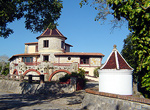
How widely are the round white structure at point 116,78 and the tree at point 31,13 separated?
6.71 m

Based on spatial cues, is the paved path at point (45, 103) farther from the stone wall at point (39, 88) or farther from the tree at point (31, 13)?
the tree at point (31, 13)

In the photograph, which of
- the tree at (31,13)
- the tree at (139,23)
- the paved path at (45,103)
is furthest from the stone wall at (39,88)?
the tree at (139,23)

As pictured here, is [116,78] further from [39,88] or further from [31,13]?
[39,88]

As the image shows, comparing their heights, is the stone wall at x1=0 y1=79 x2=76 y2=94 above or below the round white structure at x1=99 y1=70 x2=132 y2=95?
below

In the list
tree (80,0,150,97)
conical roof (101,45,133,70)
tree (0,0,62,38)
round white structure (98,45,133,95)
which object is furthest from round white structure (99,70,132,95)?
tree (0,0,62,38)

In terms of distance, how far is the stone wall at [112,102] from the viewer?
6.63 m

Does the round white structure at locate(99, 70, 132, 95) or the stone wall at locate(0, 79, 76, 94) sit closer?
the round white structure at locate(99, 70, 132, 95)

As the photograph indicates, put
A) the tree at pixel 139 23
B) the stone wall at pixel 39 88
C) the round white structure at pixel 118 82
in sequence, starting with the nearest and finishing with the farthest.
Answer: the tree at pixel 139 23 → the round white structure at pixel 118 82 → the stone wall at pixel 39 88

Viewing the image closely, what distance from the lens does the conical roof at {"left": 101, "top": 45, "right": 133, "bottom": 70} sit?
9.46 metres

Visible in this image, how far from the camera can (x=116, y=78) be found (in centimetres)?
912

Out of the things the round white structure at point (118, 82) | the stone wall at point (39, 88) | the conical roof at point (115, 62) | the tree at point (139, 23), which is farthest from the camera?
the stone wall at point (39, 88)

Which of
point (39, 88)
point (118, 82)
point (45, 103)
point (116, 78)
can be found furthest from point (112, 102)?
point (39, 88)

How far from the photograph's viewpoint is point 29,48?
42.7 m

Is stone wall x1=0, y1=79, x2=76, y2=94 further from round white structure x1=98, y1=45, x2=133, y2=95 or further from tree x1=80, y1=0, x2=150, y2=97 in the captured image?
tree x1=80, y1=0, x2=150, y2=97
